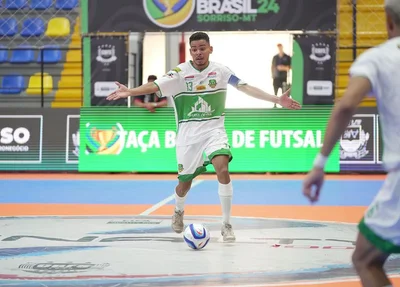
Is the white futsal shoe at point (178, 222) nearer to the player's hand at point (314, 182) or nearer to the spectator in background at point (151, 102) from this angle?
the player's hand at point (314, 182)

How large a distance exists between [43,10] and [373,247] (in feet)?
63.4

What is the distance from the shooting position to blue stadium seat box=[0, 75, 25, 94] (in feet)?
68.8

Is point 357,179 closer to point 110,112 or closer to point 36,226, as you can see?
point 110,112

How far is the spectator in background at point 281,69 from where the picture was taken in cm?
1936

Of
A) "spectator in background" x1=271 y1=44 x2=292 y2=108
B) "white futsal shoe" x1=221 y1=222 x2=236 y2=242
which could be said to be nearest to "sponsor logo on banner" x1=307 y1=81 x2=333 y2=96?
"spectator in background" x1=271 y1=44 x2=292 y2=108

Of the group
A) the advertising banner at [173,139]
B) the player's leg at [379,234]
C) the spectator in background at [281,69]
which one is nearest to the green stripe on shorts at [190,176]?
the player's leg at [379,234]

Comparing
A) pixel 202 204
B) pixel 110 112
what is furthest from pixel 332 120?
pixel 110 112

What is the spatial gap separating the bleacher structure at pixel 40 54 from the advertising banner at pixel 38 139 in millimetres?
2233

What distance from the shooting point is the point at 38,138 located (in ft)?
60.4

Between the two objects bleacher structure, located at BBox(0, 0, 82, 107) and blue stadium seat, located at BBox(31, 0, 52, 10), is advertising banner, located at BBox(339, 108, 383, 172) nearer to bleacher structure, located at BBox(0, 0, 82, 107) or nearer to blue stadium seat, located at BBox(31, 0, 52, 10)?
bleacher structure, located at BBox(0, 0, 82, 107)

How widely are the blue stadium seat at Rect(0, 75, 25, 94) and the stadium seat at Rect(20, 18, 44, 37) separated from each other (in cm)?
133

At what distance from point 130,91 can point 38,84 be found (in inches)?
525

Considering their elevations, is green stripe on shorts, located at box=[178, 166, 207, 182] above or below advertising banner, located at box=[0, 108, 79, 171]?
below

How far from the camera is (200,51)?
29.1 feet
